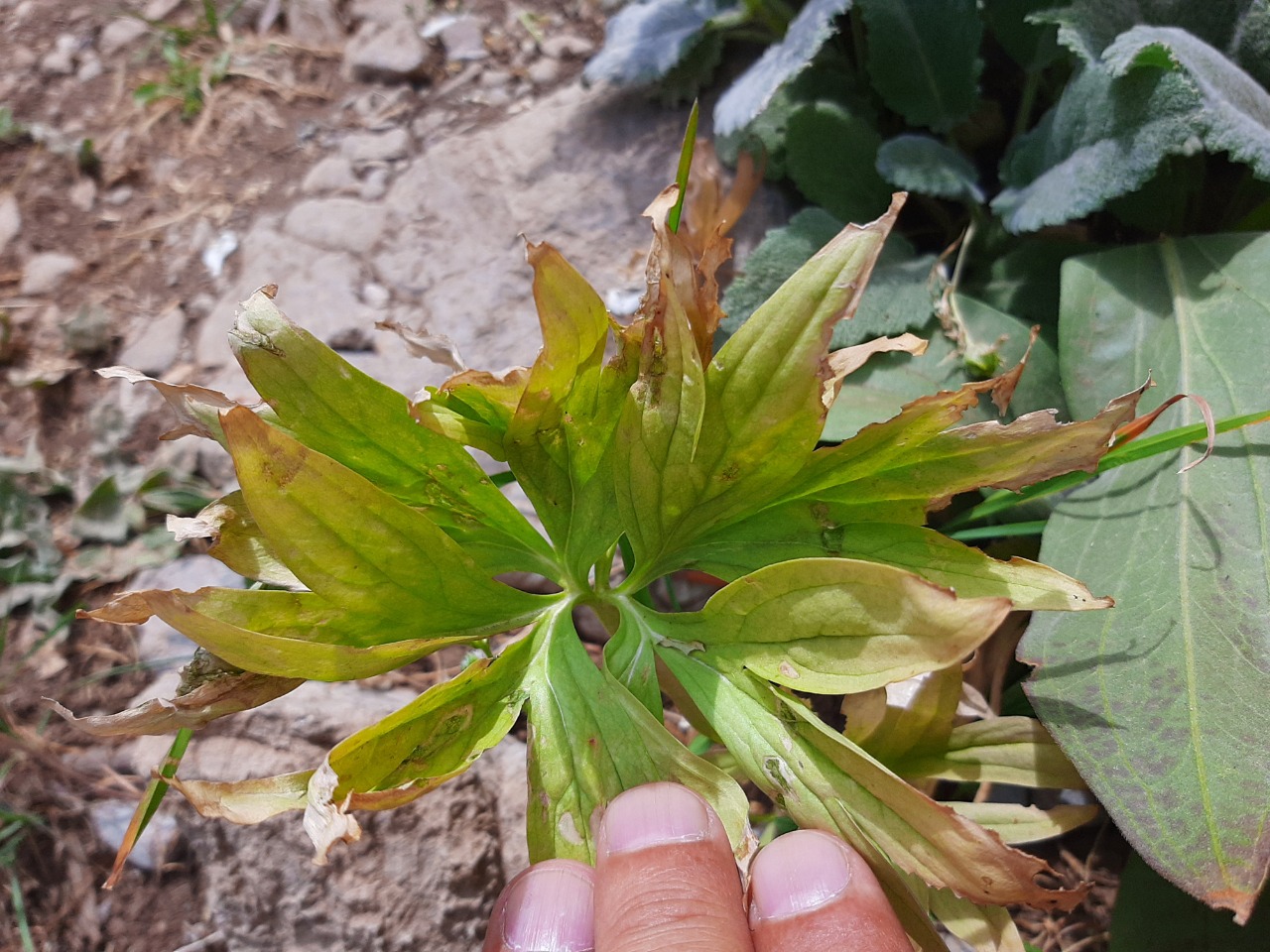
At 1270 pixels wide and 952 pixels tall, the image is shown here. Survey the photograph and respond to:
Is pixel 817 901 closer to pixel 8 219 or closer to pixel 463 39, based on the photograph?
pixel 463 39

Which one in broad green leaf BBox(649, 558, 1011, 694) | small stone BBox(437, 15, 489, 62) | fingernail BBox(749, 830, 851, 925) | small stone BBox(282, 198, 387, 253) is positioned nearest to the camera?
broad green leaf BBox(649, 558, 1011, 694)

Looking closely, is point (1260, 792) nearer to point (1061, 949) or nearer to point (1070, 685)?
point (1070, 685)

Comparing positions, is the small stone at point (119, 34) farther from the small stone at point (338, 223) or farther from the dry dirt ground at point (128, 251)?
the small stone at point (338, 223)

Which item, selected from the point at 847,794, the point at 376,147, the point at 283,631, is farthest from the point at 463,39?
the point at 847,794

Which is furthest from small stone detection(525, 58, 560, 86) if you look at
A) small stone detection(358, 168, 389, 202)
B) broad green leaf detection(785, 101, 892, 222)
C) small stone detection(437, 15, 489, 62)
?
broad green leaf detection(785, 101, 892, 222)

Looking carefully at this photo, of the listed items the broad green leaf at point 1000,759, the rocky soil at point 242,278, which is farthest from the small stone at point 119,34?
the broad green leaf at point 1000,759

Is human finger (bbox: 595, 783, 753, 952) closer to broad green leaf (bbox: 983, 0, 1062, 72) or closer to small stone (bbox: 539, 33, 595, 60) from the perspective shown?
broad green leaf (bbox: 983, 0, 1062, 72)
